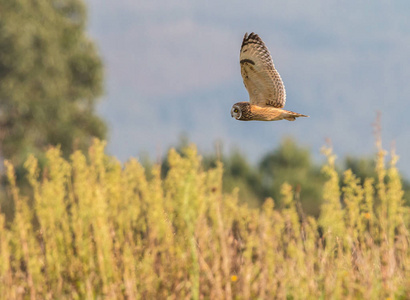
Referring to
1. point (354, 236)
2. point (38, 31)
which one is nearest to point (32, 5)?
point (38, 31)

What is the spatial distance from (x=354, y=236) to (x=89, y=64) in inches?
856

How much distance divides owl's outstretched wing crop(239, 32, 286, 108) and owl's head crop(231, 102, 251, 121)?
0.19 m

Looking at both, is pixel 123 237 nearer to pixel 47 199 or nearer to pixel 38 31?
pixel 47 199

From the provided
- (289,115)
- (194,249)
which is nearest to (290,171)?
(289,115)

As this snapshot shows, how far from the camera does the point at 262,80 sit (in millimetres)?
5195

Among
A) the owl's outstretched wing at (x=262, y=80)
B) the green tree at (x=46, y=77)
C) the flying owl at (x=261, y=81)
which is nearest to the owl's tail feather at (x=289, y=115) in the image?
the flying owl at (x=261, y=81)

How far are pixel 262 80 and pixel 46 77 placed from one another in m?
19.8

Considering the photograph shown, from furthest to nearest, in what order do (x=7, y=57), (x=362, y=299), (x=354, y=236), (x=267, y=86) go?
(x=7, y=57)
(x=267, y=86)
(x=354, y=236)
(x=362, y=299)

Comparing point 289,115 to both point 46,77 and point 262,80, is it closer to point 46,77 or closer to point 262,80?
point 262,80

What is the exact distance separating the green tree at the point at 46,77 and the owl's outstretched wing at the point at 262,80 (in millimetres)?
17899

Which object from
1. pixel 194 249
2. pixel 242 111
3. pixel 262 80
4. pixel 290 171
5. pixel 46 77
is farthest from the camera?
pixel 46 77

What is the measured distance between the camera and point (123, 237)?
5852mm

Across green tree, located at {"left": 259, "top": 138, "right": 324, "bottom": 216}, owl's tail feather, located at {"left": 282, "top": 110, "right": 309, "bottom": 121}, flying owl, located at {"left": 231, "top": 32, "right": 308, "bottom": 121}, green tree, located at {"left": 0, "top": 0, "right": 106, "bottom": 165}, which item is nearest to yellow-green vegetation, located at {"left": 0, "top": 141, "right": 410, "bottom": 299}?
owl's tail feather, located at {"left": 282, "top": 110, "right": 309, "bottom": 121}

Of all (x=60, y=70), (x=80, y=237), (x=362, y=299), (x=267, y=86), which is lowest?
(x=362, y=299)
